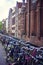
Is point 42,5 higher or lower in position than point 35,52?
higher

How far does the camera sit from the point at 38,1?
1886 centimetres

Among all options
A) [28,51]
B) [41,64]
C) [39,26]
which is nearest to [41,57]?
[41,64]

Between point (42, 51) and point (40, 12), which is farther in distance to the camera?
point (40, 12)

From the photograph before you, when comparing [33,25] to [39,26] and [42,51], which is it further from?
[42,51]

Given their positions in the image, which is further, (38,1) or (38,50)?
(38,1)

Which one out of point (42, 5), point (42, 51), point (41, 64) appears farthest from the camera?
point (42, 5)

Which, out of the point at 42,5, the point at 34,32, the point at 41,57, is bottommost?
the point at 34,32

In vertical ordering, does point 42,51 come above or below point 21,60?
above

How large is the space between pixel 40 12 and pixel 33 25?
11.0 feet

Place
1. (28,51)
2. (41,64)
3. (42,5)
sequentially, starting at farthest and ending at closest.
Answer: (42,5) → (28,51) → (41,64)

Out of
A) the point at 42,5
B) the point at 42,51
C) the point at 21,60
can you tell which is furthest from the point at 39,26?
the point at 42,51

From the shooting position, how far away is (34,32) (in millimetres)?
21062

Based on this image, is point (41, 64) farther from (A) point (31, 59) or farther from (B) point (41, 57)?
(A) point (31, 59)

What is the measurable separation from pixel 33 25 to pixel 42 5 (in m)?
3.83
